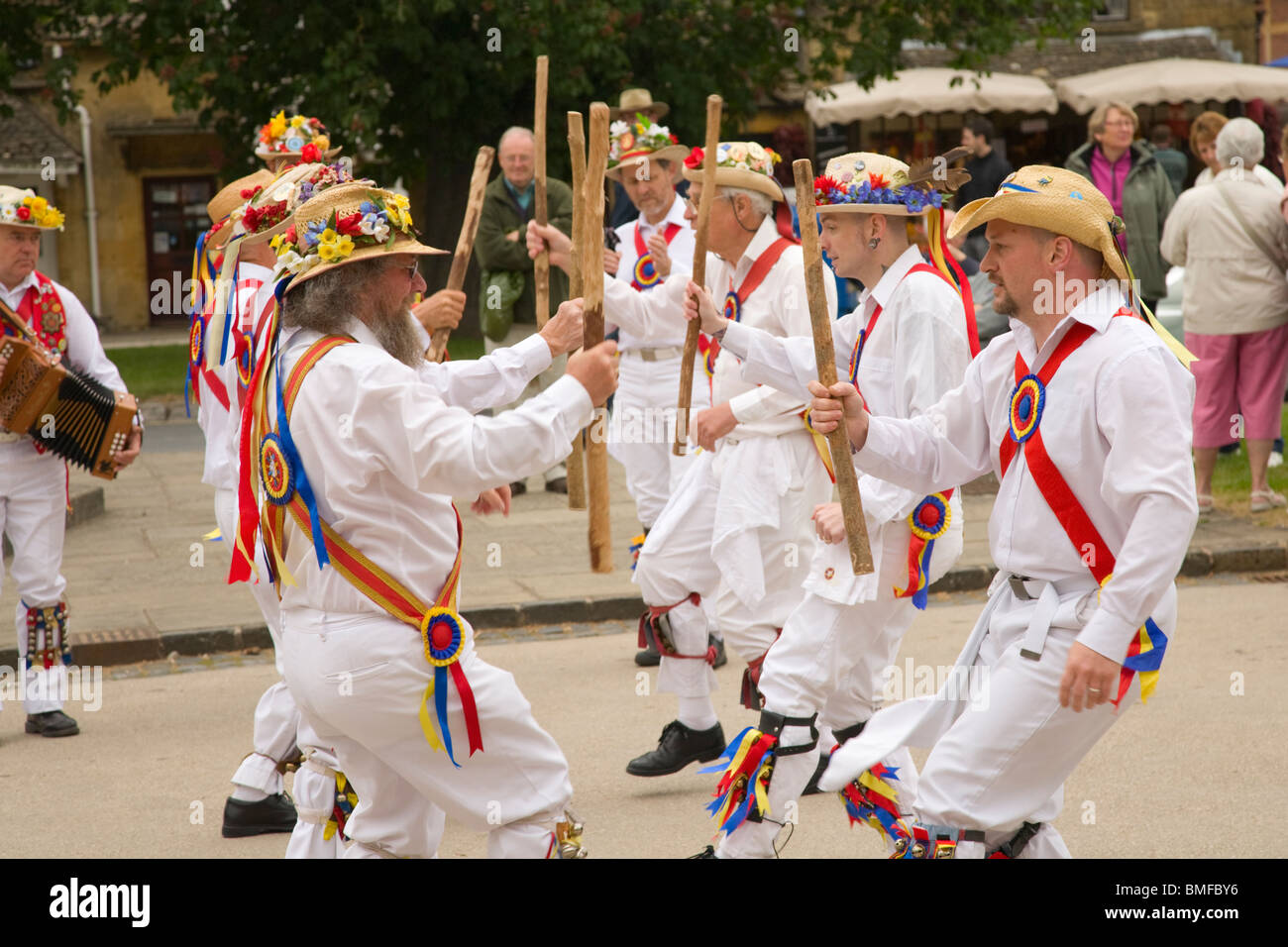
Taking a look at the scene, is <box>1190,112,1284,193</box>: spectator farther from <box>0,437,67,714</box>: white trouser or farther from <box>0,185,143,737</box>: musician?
<box>0,437,67,714</box>: white trouser

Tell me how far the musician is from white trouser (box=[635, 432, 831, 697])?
254 centimetres

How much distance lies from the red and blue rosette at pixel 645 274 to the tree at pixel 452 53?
1070 cm

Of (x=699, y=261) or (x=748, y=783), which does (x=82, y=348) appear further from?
(x=748, y=783)

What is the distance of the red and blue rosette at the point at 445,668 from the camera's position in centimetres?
366

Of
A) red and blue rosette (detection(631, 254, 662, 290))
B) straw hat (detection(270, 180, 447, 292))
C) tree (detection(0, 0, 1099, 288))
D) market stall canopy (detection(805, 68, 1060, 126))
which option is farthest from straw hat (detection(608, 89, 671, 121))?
market stall canopy (detection(805, 68, 1060, 126))

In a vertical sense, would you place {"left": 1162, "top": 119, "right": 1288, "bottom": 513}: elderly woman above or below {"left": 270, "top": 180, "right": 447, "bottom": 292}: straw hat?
below

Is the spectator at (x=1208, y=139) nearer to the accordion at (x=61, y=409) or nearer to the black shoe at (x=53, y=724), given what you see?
the accordion at (x=61, y=409)

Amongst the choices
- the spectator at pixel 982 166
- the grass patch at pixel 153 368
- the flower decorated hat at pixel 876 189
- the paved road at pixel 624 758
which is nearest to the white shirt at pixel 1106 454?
the flower decorated hat at pixel 876 189

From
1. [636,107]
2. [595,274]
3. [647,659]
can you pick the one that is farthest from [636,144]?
[595,274]

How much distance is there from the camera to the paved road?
519 centimetres

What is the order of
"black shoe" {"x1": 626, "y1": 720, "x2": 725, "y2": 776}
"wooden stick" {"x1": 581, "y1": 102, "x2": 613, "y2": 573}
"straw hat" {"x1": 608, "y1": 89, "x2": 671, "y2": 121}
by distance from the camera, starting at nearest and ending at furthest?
"wooden stick" {"x1": 581, "y1": 102, "x2": 613, "y2": 573} < "black shoe" {"x1": 626, "y1": 720, "x2": 725, "y2": 776} < "straw hat" {"x1": 608, "y1": 89, "x2": 671, "y2": 121}

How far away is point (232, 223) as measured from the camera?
4922mm

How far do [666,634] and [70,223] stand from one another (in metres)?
26.6

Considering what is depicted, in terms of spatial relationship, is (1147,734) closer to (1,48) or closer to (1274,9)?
(1,48)
